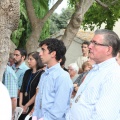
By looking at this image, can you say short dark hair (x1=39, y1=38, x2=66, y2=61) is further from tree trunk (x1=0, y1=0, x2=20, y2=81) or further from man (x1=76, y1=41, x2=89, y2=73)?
man (x1=76, y1=41, x2=89, y2=73)

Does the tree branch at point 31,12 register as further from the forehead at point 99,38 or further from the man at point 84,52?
the forehead at point 99,38

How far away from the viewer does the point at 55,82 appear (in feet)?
13.5

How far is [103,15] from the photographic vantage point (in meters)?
16.2

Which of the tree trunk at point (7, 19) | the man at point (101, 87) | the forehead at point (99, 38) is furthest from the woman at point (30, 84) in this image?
the forehead at point (99, 38)

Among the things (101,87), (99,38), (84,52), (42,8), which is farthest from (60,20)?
(101,87)

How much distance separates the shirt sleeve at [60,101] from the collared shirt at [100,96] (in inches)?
27.2

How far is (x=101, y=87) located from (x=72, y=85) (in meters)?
1.16

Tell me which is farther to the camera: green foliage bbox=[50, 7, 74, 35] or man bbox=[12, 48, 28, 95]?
green foliage bbox=[50, 7, 74, 35]

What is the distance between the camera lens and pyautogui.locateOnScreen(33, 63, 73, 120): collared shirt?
4.04 meters

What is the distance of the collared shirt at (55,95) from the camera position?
4043mm

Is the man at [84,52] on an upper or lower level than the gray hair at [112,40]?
lower

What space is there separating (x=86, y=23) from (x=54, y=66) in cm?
1673

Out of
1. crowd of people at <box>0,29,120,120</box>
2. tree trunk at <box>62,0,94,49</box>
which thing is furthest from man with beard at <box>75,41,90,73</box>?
tree trunk at <box>62,0,94,49</box>

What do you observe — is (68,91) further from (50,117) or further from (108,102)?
(108,102)
